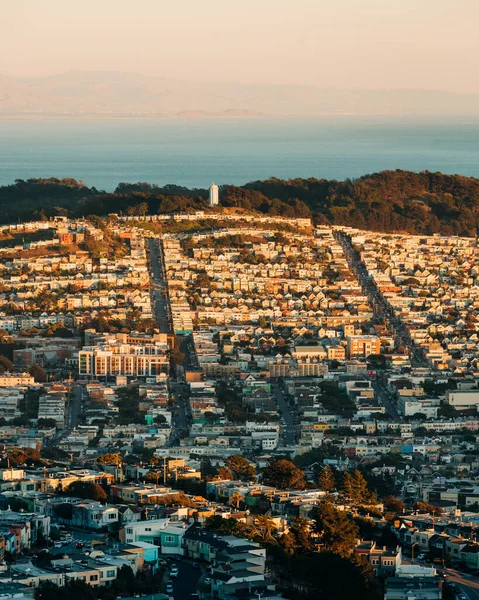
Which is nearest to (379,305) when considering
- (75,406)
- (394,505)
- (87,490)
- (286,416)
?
(286,416)

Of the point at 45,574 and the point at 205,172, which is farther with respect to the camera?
the point at 205,172

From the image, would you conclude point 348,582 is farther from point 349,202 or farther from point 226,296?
point 349,202

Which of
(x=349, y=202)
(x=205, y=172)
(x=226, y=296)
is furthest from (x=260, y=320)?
(x=205, y=172)

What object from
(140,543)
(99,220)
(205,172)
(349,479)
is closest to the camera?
(140,543)

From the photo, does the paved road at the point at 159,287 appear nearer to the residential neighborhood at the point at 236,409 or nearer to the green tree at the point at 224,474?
the residential neighborhood at the point at 236,409

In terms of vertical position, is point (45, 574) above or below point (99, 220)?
below

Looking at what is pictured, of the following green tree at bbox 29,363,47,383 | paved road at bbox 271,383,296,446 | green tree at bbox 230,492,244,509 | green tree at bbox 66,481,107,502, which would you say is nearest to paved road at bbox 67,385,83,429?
green tree at bbox 29,363,47,383

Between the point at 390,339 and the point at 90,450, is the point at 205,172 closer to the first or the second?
the point at 390,339

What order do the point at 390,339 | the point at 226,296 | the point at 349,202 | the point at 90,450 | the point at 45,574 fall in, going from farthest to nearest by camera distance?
the point at 349,202, the point at 226,296, the point at 390,339, the point at 90,450, the point at 45,574
